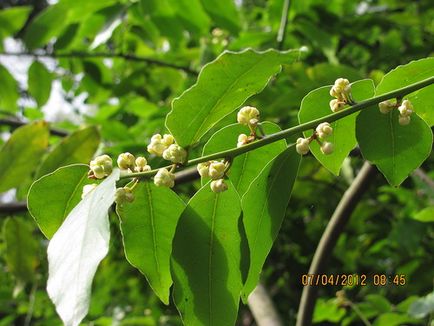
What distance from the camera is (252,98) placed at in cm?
175

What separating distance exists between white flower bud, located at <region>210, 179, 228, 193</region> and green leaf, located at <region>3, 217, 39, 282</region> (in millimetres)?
986

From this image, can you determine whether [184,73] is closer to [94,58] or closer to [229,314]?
[94,58]

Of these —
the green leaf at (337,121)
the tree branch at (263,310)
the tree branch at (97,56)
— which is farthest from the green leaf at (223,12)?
the green leaf at (337,121)

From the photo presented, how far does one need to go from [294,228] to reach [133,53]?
1.00 meters

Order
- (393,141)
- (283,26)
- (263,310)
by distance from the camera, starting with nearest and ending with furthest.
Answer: (393,141) < (263,310) < (283,26)

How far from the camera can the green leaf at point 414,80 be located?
83 cm

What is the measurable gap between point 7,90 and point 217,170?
1601mm

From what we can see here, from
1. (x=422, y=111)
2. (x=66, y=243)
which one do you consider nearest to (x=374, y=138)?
(x=422, y=111)

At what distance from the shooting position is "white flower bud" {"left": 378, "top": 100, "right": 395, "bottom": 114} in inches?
32.5

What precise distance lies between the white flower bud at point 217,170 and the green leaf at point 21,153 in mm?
891

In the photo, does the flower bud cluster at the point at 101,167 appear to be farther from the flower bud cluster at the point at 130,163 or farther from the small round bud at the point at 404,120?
the small round bud at the point at 404,120

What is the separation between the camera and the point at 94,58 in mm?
2342

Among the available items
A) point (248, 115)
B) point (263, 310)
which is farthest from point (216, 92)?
point (263, 310)

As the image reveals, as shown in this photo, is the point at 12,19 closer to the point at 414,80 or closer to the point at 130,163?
the point at 130,163
